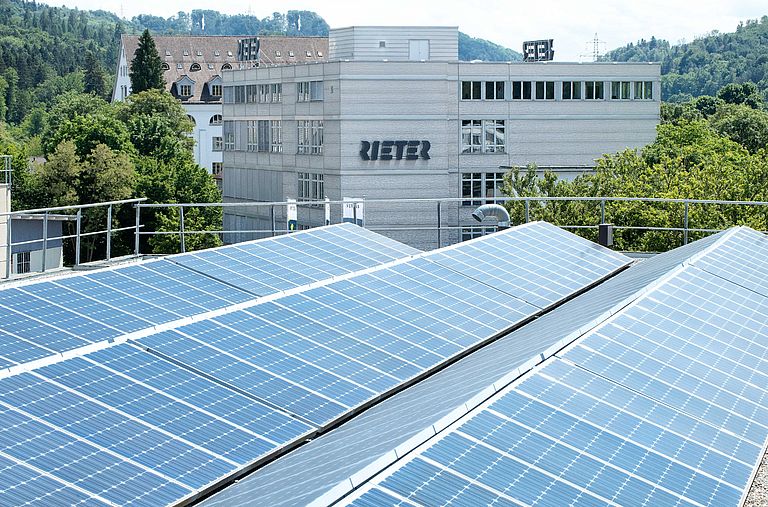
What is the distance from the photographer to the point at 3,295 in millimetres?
13562

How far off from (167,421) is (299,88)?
89.5 m

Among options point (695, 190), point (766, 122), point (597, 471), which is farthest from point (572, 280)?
point (766, 122)

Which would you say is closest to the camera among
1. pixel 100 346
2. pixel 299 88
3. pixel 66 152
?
pixel 100 346

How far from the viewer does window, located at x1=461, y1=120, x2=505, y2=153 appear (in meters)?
96.1

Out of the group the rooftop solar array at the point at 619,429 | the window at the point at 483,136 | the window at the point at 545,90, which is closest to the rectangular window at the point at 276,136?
the window at the point at 483,136

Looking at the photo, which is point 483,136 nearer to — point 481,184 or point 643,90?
point 481,184

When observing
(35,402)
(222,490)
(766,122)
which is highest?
(766,122)

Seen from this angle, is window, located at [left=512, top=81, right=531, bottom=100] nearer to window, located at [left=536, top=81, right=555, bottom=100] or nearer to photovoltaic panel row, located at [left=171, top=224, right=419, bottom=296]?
window, located at [left=536, top=81, right=555, bottom=100]

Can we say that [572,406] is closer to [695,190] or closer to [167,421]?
[167,421]

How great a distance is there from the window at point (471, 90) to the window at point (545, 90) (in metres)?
4.70

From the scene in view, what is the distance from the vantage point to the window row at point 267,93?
96.4 metres

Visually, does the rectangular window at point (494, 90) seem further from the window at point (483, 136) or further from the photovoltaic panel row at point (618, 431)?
the photovoltaic panel row at point (618, 431)

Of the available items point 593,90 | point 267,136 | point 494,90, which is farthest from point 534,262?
point 267,136

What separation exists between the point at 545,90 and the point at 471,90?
6102 millimetres
